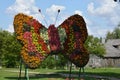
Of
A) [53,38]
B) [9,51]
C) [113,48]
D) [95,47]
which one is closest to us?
[53,38]

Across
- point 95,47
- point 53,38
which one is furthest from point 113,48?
point 53,38

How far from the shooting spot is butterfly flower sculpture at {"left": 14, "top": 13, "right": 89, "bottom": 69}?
22188 millimetres

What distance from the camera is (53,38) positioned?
2323cm

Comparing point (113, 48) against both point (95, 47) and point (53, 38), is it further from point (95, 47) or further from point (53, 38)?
point (53, 38)

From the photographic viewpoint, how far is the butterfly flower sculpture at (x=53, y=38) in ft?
72.8

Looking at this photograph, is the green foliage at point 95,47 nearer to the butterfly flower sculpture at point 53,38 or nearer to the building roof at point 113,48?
the building roof at point 113,48

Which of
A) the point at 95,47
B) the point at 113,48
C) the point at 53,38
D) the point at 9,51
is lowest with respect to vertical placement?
the point at 53,38

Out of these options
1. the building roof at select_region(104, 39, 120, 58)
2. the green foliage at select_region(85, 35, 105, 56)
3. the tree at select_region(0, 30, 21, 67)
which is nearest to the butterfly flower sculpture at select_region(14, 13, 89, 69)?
the tree at select_region(0, 30, 21, 67)

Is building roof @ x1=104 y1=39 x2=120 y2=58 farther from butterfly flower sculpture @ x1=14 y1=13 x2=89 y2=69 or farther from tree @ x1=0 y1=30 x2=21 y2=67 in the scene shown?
butterfly flower sculpture @ x1=14 y1=13 x2=89 y2=69

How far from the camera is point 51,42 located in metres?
22.9

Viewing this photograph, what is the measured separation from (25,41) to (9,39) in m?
42.0

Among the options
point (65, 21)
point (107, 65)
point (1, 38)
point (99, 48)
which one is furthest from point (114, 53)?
point (65, 21)

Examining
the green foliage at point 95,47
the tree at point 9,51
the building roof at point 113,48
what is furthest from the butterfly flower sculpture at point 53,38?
the building roof at point 113,48

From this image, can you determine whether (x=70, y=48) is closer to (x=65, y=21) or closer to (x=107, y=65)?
(x=65, y=21)
